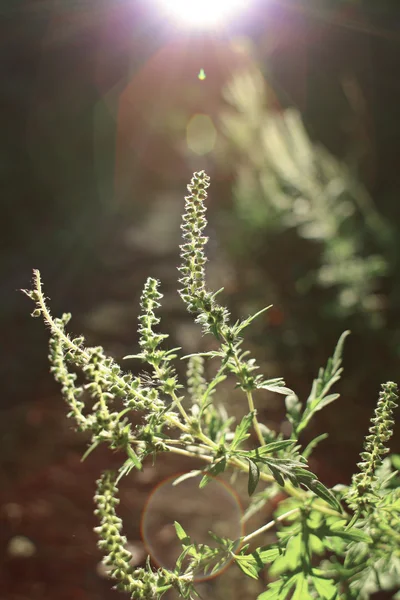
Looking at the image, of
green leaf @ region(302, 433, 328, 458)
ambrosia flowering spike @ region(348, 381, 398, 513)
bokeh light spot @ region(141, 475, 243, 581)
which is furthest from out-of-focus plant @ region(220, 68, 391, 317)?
ambrosia flowering spike @ region(348, 381, 398, 513)

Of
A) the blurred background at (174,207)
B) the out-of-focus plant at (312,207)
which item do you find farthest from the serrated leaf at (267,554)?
the out-of-focus plant at (312,207)

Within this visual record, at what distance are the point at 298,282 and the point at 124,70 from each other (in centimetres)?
797

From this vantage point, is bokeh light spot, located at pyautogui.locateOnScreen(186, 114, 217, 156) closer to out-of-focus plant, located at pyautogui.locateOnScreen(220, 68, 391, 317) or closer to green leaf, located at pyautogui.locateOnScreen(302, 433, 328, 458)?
out-of-focus plant, located at pyautogui.locateOnScreen(220, 68, 391, 317)

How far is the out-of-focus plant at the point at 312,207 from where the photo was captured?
11.7 ft

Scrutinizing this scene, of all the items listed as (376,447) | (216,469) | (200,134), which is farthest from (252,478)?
(200,134)

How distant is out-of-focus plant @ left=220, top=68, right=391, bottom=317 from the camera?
11.7ft

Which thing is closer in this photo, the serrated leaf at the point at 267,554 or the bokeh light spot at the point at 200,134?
the serrated leaf at the point at 267,554

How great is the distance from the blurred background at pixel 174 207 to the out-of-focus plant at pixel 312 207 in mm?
21

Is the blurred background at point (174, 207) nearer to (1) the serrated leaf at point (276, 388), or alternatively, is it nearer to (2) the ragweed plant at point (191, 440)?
(2) the ragweed plant at point (191, 440)

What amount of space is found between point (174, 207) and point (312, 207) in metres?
5.43

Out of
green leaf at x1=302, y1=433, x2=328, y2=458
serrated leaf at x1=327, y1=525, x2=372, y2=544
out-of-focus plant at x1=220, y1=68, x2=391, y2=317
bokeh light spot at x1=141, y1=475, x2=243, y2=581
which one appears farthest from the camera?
out-of-focus plant at x1=220, y1=68, x2=391, y2=317

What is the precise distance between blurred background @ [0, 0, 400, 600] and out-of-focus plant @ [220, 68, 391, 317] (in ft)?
0.07

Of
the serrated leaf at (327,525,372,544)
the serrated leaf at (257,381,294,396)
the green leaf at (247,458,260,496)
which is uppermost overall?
the serrated leaf at (257,381,294,396)

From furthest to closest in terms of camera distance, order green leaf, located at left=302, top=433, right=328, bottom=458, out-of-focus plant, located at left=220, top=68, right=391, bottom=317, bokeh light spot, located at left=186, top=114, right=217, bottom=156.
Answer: bokeh light spot, located at left=186, top=114, right=217, bottom=156
out-of-focus plant, located at left=220, top=68, right=391, bottom=317
green leaf, located at left=302, top=433, right=328, bottom=458
